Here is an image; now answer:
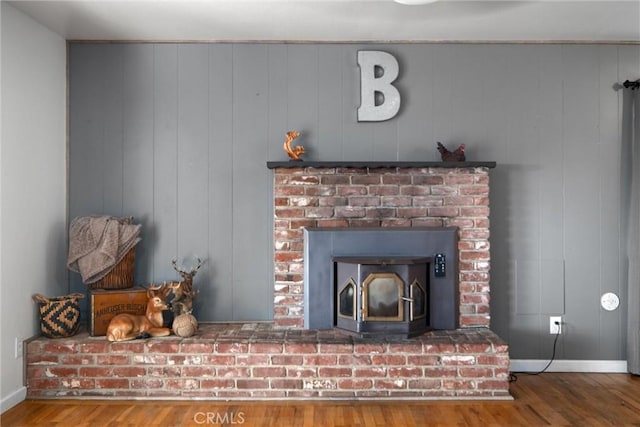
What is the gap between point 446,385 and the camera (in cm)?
305

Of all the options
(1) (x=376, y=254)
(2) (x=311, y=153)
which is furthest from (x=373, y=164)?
(1) (x=376, y=254)

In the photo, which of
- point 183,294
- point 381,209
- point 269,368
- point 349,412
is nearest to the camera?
point 349,412

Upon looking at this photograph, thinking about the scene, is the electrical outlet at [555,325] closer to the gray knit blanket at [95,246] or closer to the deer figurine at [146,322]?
the deer figurine at [146,322]

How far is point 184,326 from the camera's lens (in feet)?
10.4

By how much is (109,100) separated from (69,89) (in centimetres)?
29

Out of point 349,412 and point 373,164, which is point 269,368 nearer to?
point 349,412

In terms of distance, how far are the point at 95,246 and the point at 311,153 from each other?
62.8 inches

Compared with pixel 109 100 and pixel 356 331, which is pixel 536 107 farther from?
pixel 109 100

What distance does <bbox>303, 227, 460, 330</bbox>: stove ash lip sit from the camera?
132 inches

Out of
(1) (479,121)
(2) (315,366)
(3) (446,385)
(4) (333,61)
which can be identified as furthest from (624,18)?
(2) (315,366)

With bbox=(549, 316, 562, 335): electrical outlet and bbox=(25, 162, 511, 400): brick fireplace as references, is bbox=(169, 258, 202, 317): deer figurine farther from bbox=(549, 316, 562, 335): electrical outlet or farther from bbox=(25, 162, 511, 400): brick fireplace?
bbox=(549, 316, 562, 335): electrical outlet

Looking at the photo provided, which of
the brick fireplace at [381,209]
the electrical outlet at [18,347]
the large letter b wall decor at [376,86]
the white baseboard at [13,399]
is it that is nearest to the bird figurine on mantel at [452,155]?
the brick fireplace at [381,209]

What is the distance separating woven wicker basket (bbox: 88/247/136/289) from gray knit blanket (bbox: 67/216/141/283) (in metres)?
0.03

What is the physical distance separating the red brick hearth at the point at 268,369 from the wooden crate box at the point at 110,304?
0.14 metres
